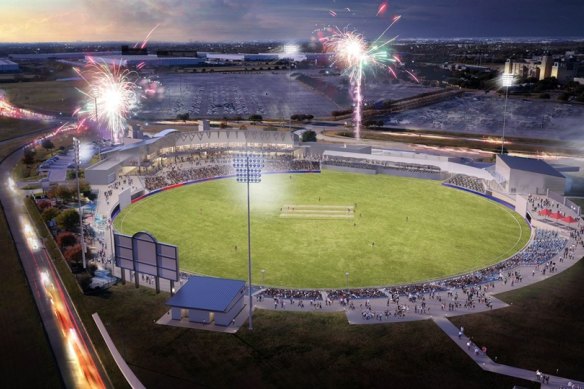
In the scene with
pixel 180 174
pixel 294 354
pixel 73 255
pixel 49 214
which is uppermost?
pixel 180 174

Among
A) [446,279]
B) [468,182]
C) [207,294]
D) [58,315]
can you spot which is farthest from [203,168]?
[446,279]

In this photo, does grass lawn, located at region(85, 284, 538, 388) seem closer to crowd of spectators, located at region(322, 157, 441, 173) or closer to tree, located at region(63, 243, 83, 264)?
tree, located at region(63, 243, 83, 264)

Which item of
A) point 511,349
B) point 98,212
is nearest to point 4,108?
point 98,212

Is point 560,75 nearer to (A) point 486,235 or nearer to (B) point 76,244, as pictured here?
(A) point 486,235

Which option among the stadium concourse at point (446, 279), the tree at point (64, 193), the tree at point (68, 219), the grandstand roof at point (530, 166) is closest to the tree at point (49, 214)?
the tree at point (68, 219)

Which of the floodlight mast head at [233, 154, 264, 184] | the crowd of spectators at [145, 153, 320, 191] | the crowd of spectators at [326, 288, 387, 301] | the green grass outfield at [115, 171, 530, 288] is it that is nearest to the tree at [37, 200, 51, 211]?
the green grass outfield at [115, 171, 530, 288]

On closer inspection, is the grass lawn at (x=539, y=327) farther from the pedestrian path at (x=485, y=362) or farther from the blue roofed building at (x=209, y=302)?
the blue roofed building at (x=209, y=302)

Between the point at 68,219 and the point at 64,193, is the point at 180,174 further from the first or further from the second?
the point at 68,219
